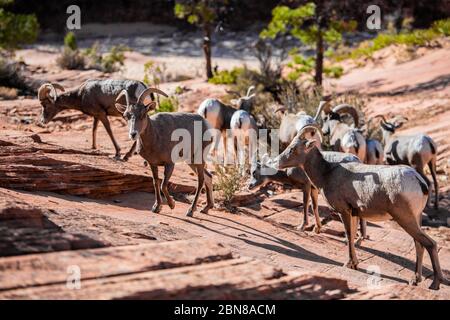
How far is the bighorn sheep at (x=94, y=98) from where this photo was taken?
13000 mm

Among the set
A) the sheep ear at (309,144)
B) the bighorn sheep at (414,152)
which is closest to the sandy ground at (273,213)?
the bighorn sheep at (414,152)

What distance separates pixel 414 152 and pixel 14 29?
1301cm

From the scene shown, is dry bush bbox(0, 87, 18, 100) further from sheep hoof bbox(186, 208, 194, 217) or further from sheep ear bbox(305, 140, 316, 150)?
sheep ear bbox(305, 140, 316, 150)

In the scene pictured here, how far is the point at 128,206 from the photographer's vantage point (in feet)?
34.8

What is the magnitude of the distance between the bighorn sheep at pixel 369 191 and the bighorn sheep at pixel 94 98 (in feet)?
13.9

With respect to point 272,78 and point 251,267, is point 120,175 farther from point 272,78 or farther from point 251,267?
point 272,78

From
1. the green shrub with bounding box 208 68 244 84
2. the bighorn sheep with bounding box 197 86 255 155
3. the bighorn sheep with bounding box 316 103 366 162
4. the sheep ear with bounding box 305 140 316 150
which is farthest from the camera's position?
the green shrub with bounding box 208 68 244 84

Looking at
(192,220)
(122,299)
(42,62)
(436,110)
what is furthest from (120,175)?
(42,62)

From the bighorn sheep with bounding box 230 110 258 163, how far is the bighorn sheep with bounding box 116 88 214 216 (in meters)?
3.58

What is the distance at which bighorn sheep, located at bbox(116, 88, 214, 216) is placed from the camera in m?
9.91

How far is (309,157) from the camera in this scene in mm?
9539

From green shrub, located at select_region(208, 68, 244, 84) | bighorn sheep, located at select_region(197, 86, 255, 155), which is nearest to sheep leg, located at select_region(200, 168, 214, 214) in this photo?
bighorn sheep, located at select_region(197, 86, 255, 155)

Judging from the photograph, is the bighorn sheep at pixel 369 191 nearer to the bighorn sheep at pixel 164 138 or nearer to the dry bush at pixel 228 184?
the bighorn sheep at pixel 164 138
